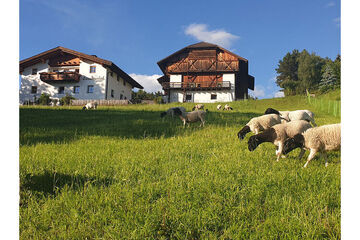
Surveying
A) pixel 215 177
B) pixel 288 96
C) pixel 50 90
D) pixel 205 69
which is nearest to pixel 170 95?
pixel 205 69

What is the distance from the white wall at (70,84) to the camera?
36469 mm

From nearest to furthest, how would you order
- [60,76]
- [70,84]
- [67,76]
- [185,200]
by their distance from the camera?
1. [185,200]
2. [67,76]
3. [60,76]
4. [70,84]

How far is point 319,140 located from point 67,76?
38.9 meters

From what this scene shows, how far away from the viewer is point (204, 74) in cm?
4166

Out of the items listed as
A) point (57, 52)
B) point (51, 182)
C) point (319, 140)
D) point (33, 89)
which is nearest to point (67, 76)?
point (57, 52)

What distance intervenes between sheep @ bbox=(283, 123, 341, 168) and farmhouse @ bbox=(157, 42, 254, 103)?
36.3 metres

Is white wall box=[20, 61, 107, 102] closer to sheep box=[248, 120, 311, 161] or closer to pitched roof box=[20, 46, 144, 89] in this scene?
pitched roof box=[20, 46, 144, 89]

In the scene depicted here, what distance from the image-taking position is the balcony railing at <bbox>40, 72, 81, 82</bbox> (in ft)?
117

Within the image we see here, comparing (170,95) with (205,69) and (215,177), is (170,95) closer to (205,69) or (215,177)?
(205,69)

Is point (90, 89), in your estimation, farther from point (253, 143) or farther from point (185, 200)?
point (185, 200)

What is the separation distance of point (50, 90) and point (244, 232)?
143 feet

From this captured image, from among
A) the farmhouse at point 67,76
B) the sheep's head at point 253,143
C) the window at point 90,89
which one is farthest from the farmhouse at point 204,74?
the sheep's head at point 253,143

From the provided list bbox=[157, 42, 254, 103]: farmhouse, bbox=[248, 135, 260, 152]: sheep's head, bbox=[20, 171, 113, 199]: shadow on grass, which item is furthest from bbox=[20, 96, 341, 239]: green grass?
bbox=[157, 42, 254, 103]: farmhouse

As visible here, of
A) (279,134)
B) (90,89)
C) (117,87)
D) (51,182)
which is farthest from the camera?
(117,87)
